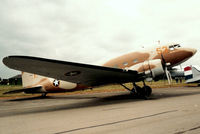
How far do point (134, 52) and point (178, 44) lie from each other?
10.4 feet

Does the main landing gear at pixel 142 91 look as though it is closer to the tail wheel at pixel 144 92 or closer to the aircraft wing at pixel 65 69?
the tail wheel at pixel 144 92

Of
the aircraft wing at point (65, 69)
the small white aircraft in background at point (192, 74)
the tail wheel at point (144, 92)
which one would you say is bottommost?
the tail wheel at point (144, 92)

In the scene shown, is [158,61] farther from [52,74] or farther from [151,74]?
[52,74]

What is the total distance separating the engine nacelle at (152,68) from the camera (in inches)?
340

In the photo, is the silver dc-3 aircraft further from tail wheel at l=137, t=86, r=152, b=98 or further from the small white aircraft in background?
the small white aircraft in background

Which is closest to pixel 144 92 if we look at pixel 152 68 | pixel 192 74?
pixel 152 68

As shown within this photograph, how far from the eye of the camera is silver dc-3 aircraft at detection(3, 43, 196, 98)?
6188 mm

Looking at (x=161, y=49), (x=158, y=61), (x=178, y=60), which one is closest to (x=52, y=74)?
(x=158, y=61)

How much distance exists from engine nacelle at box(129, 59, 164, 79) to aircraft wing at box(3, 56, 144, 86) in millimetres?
434

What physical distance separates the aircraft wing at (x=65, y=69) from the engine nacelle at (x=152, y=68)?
0.43 meters

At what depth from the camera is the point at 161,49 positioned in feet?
31.8

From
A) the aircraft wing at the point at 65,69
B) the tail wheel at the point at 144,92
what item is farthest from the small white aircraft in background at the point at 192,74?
the aircraft wing at the point at 65,69

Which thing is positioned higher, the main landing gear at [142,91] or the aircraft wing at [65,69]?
the aircraft wing at [65,69]

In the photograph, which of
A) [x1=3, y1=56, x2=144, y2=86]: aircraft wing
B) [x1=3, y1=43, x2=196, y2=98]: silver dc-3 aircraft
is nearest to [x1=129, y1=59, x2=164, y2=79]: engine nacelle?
[x1=3, y1=43, x2=196, y2=98]: silver dc-3 aircraft
